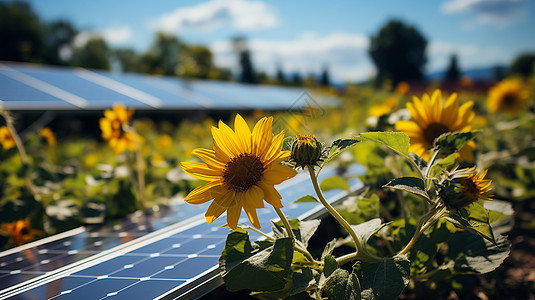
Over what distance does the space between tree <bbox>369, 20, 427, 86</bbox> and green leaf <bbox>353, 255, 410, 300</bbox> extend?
46.1 meters

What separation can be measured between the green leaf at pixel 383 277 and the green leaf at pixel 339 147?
0.26 meters

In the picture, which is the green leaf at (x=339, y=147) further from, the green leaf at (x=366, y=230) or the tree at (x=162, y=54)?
the tree at (x=162, y=54)

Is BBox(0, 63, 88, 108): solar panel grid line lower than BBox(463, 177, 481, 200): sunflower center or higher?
higher

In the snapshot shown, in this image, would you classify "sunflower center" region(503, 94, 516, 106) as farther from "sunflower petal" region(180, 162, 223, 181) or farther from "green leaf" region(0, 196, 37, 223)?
"green leaf" region(0, 196, 37, 223)

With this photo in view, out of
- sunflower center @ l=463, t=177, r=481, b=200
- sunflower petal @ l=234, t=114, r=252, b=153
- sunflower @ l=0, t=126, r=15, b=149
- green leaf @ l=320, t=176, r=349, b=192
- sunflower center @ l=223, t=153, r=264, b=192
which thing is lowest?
green leaf @ l=320, t=176, r=349, b=192

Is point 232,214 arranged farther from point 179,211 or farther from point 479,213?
point 179,211

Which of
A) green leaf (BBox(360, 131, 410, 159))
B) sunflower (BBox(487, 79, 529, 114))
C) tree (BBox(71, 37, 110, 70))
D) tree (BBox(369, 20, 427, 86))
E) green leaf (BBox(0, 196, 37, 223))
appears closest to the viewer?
green leaf (BBox(360, 131, 410, 159))

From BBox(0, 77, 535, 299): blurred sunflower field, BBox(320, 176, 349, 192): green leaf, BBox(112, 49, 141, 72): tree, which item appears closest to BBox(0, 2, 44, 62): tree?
BBox(112, 49, 141, 72): tree

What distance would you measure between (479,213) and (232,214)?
0.55 metres

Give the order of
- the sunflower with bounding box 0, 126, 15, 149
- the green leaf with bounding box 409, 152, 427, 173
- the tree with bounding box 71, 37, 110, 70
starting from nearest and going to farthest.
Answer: the green leaf with bounding box 409, 152, 427, 173 → the sunflower with bounding box 0, 126, 15, 149 → the tree with bounding box 71, 37, 110, 70

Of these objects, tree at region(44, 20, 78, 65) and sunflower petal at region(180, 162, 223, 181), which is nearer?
sunflower petal at region(180, 162, 223, 181)

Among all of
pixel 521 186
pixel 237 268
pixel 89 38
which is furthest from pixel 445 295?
pixel 89 38

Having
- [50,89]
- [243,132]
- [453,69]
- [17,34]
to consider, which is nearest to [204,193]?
[243,132]

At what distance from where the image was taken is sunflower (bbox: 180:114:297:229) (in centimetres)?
75
